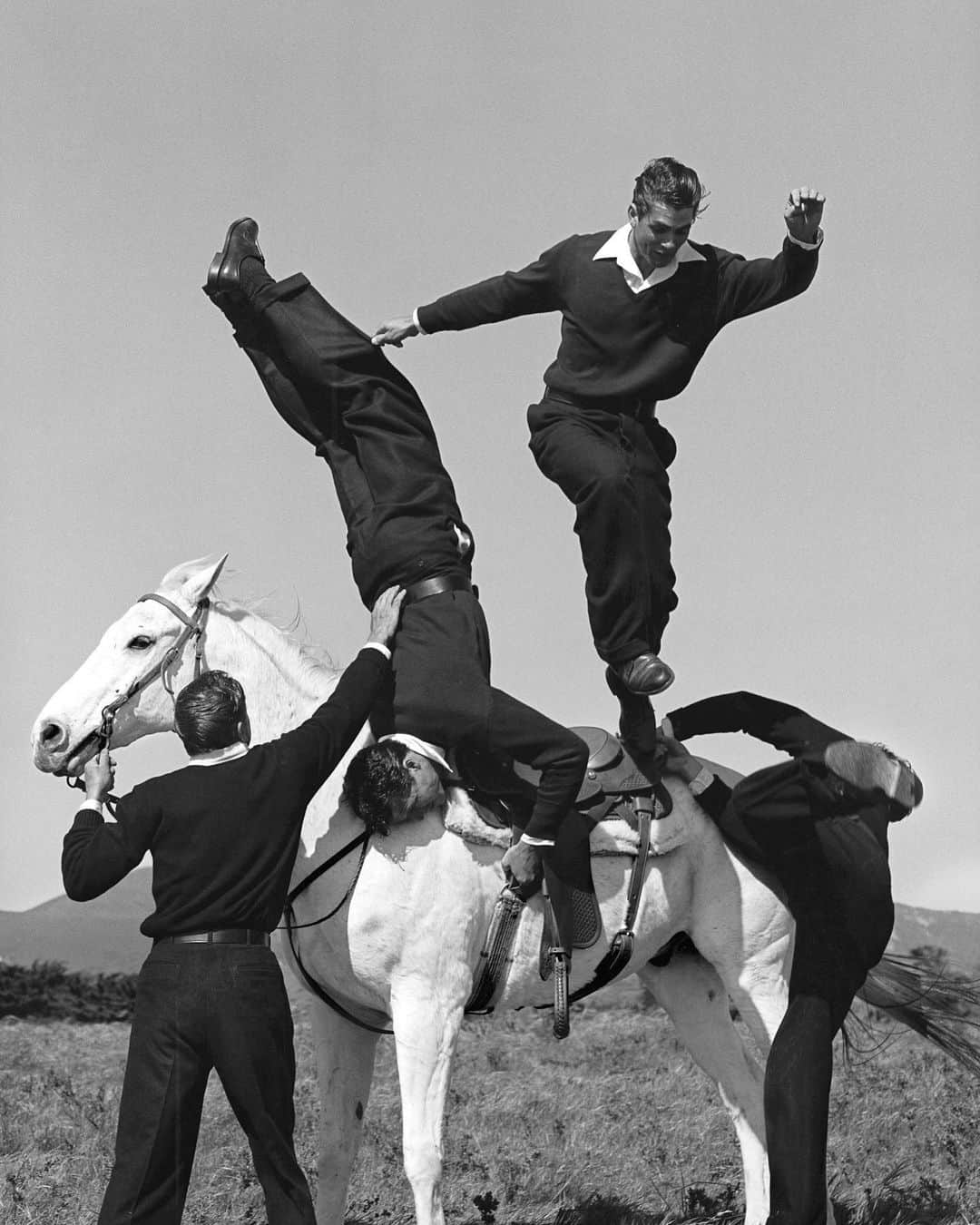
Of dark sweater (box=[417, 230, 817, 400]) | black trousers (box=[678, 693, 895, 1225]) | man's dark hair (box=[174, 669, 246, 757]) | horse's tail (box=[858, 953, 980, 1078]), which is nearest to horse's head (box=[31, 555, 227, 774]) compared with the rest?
man's dark hair (box=[174, 669, 246, 757])

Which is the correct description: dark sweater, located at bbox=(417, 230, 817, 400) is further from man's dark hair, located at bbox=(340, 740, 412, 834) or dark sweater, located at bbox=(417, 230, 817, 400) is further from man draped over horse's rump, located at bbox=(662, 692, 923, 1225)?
man's dark hair, located at bbox=(340, 740, 412, 834)

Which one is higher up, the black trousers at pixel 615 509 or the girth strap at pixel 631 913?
the black trousers at pixel 615 509

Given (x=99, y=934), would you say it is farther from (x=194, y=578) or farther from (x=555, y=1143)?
(x=194, y=578)

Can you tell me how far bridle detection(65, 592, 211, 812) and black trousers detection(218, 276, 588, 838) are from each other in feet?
2.21

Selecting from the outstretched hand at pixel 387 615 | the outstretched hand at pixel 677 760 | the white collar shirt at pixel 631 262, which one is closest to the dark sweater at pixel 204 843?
the outstretched hand at pixel 387 615

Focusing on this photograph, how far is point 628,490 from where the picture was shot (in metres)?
6.01

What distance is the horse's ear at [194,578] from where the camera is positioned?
20.0 ft

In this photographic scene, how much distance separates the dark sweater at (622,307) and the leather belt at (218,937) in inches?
103

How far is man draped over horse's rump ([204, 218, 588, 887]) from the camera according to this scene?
566cm

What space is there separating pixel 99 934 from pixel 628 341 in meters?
12.6

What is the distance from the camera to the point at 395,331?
6227mm

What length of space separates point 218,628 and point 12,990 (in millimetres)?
7925

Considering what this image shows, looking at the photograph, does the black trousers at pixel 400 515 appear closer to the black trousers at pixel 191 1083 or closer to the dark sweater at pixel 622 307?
the dark sweater at pixel 622 307

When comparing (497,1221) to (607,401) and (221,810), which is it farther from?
(607,401)
